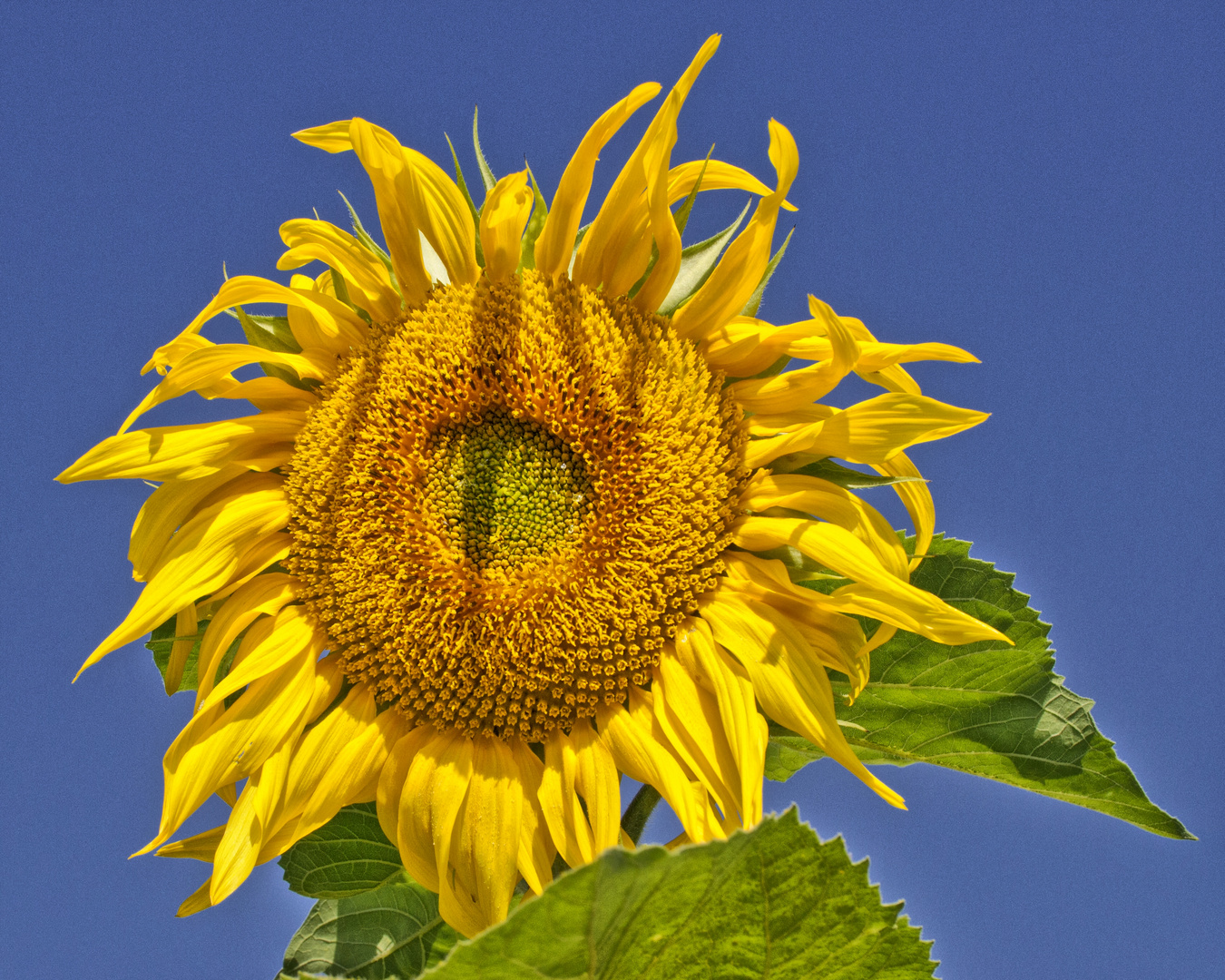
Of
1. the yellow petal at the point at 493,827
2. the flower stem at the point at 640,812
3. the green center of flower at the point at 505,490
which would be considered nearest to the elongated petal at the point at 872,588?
the green center of flower at the point at 505,490

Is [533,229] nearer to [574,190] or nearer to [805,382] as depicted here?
[574,190]

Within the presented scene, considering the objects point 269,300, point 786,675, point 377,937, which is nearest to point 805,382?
point 786,675

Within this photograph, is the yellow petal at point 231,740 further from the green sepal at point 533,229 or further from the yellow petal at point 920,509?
the yellow petal at point 920,509

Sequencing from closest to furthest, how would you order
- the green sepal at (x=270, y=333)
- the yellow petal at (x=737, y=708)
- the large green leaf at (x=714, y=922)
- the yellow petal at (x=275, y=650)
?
the large green leaf at (x=714, y=922) → the yellow petal at (x=737, y=708) → the yellow petal at (x=275, y=650) → the green sepal at (x=270, y=333)

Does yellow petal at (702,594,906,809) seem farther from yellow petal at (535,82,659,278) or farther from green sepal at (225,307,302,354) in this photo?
green sepal at (225,307,302,354)

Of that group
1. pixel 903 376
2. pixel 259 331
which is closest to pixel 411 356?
pixel 259 331

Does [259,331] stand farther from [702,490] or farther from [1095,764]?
[1095,764]
